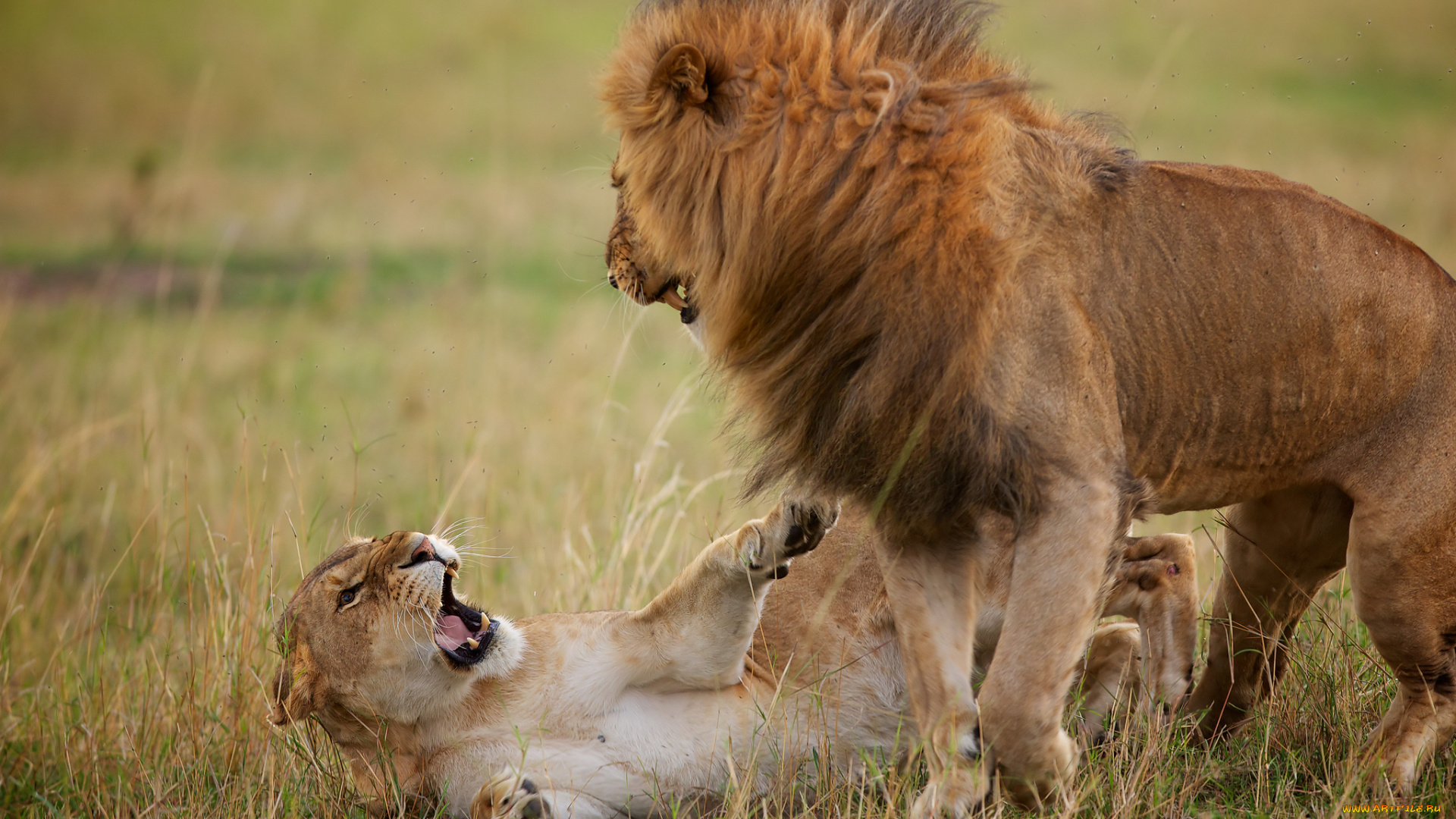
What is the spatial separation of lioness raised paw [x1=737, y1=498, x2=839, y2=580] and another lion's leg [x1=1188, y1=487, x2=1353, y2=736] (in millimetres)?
1130

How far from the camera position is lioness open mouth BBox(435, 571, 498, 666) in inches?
127

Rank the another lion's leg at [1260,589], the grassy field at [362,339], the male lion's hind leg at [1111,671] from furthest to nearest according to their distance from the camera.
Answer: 1. the grassy field at [362,339]
2. the male lion's hind leg at [1111,671]
3. the another lion's leg at [1260,589]

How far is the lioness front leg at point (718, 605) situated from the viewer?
10.0 feet

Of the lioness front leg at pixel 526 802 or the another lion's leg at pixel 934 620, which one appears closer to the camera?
the another lion's leg at pixel 934 620

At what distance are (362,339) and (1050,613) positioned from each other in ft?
29.7

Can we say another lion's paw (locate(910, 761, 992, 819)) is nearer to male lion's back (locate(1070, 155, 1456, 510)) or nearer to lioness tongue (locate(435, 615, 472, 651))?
male lion's back (locate(1070, 155, 1456, 510))

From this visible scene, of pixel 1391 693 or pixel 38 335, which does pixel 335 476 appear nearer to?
pixel 38 335

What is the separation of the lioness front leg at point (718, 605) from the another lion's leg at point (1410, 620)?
1.19 m

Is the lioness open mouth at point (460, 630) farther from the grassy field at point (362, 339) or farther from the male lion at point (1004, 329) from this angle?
the male lion at point (1004, 329)

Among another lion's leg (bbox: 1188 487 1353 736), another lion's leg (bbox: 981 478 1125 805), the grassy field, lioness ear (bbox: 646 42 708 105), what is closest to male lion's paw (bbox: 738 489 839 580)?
the grassy field

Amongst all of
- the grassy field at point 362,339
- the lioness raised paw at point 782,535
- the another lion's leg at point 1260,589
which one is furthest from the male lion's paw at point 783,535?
the another lion's leg at point 1260,589

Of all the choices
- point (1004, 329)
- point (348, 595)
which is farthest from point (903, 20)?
point (348, 595)

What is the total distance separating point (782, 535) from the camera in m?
3.05

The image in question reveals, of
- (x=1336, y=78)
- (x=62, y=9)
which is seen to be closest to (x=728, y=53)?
(x=1336, y=78)
